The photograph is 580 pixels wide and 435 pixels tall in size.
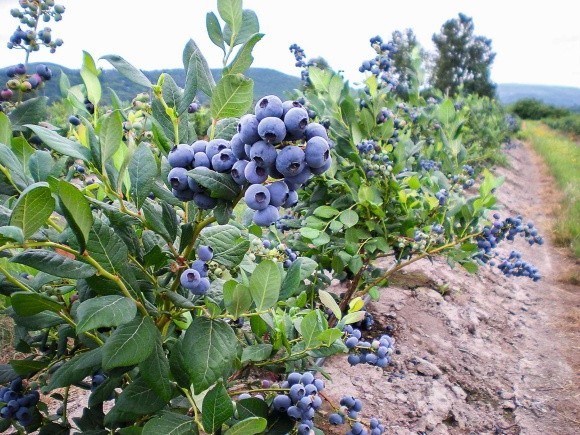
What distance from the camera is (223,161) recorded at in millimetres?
762

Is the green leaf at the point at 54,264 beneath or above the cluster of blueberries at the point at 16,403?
above

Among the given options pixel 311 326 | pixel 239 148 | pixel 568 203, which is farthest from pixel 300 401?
pixel 568 203

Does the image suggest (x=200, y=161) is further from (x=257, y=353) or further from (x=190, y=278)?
(x=257, y=353)

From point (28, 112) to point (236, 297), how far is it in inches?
26.6

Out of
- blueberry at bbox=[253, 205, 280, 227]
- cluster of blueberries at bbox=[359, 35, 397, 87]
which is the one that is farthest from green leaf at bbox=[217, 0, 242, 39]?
cluster of blueberries at bbox=[359, 35, 397, 87]

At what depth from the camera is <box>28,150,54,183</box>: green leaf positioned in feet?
2.88

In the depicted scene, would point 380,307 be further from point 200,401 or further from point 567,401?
point 200,401

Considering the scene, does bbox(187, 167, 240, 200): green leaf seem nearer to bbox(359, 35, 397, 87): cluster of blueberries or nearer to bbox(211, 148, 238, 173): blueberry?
bbox(211, 148, 238, 173): blueberry

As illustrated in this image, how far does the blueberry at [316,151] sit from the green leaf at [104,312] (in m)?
0.36

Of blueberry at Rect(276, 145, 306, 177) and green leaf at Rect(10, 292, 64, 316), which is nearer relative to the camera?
blueberry at Rect(276, 145, 306, 177)

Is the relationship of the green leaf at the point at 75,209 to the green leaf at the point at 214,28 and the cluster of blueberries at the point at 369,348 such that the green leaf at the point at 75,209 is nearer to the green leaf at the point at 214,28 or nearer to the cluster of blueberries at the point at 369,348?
the green leaf at the point at 214,28

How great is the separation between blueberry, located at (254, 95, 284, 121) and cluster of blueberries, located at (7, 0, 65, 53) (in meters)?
0.84

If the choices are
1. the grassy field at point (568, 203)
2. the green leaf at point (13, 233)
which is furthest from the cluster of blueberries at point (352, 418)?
the grassy field at point (568, 203)

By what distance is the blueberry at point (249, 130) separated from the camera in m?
0.70
